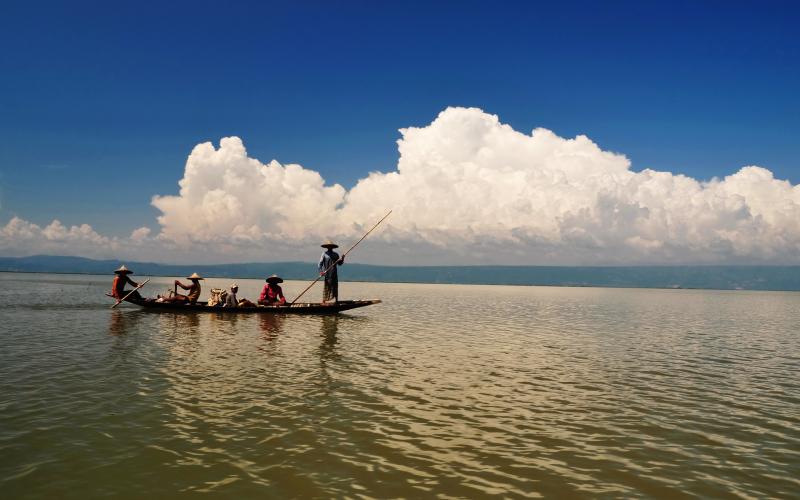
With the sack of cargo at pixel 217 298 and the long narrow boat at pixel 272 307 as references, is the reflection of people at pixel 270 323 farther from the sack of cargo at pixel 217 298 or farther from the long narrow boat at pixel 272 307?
the sack of cargo at pixel 217 298

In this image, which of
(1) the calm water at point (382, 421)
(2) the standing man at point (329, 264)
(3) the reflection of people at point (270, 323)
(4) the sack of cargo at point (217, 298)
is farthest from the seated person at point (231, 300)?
(1) the calm water at point (382, 421)

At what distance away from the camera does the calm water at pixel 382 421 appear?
9.52m

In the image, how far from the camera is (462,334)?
1400 inches

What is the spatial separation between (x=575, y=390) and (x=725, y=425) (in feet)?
16.1

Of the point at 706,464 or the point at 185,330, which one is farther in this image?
the point at 185,330

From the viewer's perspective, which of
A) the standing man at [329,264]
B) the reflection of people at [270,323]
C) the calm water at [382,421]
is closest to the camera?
the calm water at [382,421]

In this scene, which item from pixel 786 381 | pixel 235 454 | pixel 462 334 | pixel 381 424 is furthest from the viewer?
pixel 462 334

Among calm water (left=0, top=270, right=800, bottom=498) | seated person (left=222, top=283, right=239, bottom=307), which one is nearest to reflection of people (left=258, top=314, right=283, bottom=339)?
seated person (left=222, top=283, right=239, bottom=307)

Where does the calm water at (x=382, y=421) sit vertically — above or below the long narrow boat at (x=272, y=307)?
below

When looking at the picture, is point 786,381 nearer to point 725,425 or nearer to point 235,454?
point 725,425

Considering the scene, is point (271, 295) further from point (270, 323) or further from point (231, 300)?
point (270, 323)

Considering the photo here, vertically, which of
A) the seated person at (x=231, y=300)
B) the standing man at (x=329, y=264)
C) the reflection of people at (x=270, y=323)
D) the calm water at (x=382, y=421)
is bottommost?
the reflection of people at (x=270, y=323)

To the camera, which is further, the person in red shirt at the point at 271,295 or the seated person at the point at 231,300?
the seated person at the point at 231,300

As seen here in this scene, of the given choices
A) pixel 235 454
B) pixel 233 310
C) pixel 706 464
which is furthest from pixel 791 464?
pixel 233 310
